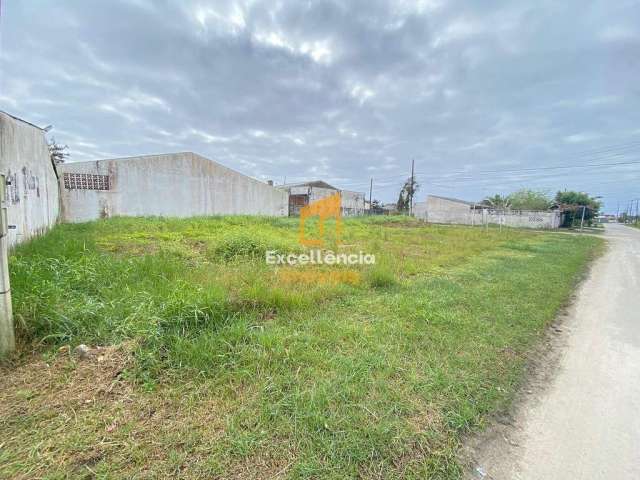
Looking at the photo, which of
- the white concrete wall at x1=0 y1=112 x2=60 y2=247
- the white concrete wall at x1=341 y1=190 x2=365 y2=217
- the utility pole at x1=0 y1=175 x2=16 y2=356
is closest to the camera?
the utility pole at x1=0 y1=175 x2=16 y2=356

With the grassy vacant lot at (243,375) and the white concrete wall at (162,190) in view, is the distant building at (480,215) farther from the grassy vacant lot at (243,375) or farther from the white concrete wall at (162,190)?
the grassy vacant lot at (243,375)

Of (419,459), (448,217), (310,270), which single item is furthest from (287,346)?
(448,217)

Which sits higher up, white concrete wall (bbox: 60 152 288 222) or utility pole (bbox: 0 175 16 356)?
white concrete wall (bbox: 60 152 288 222)

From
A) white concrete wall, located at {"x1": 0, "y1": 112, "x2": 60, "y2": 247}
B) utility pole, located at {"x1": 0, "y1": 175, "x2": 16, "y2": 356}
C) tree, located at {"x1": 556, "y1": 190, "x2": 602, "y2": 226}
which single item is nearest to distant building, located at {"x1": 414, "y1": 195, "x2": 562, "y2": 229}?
tree, located at {"x1": 556, "y1": 190, "x2": 602, "y2": 226}

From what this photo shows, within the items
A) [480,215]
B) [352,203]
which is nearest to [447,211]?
[480,215]

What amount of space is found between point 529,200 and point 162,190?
37.0m

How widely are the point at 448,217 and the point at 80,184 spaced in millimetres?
32386

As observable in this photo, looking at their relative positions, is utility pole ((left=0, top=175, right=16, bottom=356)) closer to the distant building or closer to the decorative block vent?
the decorative block vent

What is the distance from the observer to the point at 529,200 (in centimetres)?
3262

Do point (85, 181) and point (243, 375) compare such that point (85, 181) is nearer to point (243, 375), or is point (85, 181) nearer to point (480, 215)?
point (243, 375)

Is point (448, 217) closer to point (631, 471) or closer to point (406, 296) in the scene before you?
point (406, 296)

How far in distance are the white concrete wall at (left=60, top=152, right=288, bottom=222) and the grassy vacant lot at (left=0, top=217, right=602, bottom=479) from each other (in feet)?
35.9

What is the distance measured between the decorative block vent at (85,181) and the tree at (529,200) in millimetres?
37581

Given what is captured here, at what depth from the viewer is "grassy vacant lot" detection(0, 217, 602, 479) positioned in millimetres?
1488
